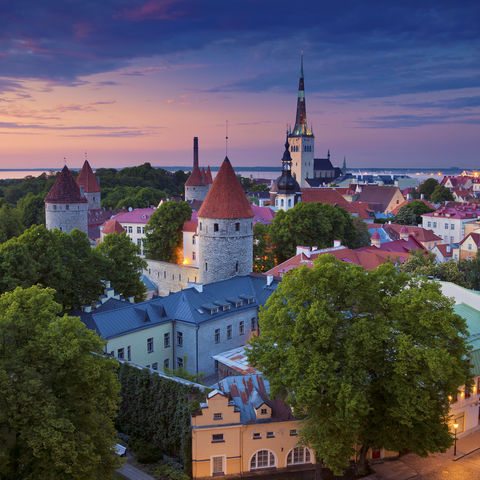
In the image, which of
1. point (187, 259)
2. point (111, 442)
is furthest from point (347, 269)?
point (187, 259)

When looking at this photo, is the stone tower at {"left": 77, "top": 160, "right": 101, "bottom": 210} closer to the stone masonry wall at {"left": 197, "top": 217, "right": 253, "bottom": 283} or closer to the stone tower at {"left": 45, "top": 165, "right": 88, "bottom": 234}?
the stone tower at {"left": 45, "top": 165, "right": 88, "bottom": 234}

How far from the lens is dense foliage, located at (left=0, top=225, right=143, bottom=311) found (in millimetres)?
29109

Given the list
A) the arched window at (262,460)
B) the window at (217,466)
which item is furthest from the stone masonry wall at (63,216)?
the arched window at (262,460)

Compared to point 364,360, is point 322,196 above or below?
above

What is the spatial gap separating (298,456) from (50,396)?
Answer: 1064cm

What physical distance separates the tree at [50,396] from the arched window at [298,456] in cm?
744

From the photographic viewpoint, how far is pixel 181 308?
100ft

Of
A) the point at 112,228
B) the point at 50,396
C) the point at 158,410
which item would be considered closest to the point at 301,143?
the point at 112,228

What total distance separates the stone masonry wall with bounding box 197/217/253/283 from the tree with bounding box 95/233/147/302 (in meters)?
4.65

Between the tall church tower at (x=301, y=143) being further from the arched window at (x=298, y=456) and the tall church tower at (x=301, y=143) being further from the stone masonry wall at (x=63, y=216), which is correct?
the arched window at (x=298, y=456)

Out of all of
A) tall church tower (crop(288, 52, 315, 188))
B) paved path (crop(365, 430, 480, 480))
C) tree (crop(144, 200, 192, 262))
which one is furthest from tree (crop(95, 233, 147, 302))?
tall church tower (crop(288, 52, 315, 188))

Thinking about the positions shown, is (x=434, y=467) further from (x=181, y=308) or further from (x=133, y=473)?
(x=181, y=308)

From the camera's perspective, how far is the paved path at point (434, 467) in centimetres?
2128

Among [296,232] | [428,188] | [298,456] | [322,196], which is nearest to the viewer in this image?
[298,456]
